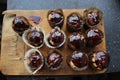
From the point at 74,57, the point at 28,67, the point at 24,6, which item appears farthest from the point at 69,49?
the point at 24,6

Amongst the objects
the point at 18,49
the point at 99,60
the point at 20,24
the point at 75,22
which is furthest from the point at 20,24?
the point at 99,60

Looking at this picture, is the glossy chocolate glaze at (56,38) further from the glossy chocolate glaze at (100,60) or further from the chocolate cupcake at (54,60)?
the glossy chocolate glaze at (100,60)

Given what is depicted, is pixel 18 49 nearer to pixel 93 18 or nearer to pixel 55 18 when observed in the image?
→ pixel 55 18

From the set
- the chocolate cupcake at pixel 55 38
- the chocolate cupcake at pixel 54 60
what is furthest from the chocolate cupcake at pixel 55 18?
the chocolate cupcake at pixel 54 60

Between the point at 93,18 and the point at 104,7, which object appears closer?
the point at 93,18

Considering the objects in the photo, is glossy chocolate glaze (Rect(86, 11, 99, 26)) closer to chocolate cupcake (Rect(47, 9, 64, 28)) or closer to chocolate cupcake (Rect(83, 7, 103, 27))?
chocolate cupcake (Rect(83, 7, 103, 27))
